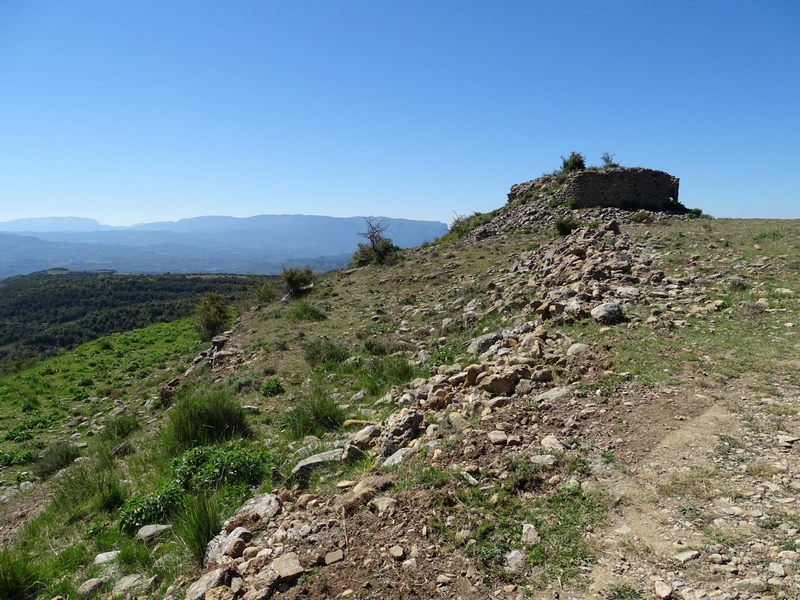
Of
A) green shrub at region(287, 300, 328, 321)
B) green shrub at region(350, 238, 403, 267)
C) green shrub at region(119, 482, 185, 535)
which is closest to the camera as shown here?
green shrub at region(119, 482, 185, 535)

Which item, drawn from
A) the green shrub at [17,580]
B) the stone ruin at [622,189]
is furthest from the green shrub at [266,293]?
the green shrub at [17,580]

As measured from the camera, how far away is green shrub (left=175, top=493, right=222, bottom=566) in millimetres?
4105

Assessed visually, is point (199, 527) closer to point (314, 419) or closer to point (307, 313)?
point (314, 419)

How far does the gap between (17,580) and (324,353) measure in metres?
7.12

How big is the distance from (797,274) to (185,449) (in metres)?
10.8

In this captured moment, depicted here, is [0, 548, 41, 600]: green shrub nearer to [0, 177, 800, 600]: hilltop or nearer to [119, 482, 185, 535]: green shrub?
[0, 177, 800, 600]: hilltop

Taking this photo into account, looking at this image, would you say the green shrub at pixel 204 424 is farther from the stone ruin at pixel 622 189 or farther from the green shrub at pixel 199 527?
the stone ruin at pixel 622 189

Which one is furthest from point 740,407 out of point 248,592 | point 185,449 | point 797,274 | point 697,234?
point 697,234

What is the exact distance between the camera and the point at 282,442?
6926mm

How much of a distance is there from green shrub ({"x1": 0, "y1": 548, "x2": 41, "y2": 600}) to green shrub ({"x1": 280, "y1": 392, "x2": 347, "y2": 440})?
10.7 ft

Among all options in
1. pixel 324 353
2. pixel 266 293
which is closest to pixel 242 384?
pixel 324 353

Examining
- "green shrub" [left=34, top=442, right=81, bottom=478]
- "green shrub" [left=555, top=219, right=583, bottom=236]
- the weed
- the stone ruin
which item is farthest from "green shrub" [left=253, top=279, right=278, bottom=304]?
the weed

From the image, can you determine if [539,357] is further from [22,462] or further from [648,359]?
[22,462]

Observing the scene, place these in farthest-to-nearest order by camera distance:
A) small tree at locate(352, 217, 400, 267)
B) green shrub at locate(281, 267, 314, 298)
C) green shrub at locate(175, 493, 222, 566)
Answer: small tree at locate(352, 217, 400, 267), green shrub at locate(281, 267, 314, 298), green shrub at locate(175, 493, 222, 566)
